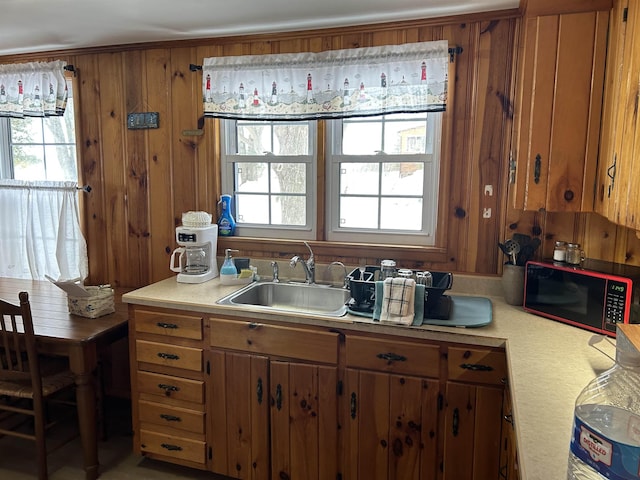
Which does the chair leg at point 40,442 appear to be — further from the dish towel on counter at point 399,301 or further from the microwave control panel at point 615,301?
the microwave control panel at point 615,301

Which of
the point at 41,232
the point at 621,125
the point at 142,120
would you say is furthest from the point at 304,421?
the point at 41,232

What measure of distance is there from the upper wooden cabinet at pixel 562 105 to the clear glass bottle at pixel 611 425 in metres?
0.91

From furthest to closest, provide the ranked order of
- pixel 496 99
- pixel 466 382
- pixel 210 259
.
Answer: pixel 210 259 < pixel 496 99 < pixel 466 382

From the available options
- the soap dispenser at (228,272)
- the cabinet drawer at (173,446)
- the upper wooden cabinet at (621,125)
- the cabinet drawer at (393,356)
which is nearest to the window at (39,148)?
the soap dispenser at (228,272)

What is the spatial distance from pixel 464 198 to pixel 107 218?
7.27 feet

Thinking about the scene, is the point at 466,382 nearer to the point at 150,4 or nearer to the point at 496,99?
the point at 496,99

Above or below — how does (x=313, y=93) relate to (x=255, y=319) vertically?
above

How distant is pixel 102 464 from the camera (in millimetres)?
2461

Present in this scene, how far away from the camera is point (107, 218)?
3.04m

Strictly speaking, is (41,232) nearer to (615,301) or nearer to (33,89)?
(33,89)

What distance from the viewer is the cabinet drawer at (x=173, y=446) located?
2.30m

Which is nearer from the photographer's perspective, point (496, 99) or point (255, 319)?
point (255, 319)

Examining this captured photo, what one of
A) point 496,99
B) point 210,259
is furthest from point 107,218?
point 496,99

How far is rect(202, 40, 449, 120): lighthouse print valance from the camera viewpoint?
7.57 feet
